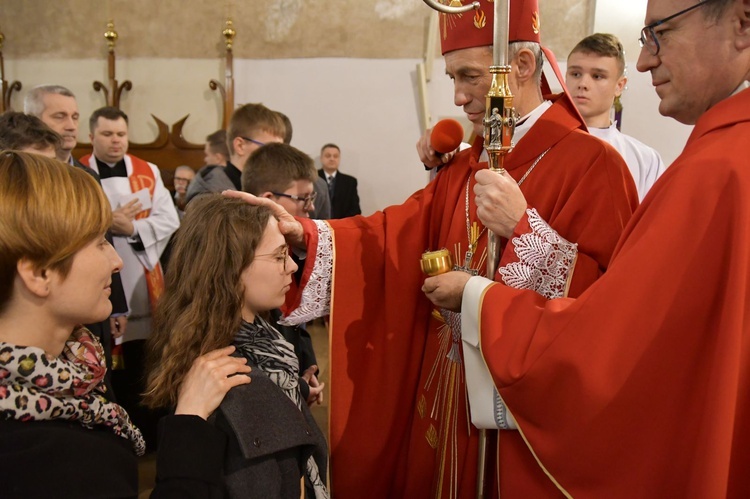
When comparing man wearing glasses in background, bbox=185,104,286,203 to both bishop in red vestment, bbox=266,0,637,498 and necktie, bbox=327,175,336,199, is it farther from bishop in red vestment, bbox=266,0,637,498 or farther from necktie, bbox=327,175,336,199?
necktie, bbox=327,175,336,199

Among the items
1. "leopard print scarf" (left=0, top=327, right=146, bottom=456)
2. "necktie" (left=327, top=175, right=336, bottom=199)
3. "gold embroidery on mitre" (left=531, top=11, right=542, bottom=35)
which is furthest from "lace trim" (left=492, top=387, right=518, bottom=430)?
"necktie" (left=327, top=175, right=336, bottom=199)

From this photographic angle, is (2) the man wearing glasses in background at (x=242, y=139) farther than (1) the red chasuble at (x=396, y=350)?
Yes

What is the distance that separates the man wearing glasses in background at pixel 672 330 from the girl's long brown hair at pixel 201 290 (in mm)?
723

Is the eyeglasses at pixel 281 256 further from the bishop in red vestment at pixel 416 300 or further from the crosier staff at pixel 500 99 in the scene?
the crosier staff at pixel 500 99

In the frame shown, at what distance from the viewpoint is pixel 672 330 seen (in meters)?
1.28

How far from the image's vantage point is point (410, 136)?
899cm

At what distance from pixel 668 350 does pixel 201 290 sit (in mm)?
1095

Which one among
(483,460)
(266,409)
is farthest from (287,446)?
(483,460)

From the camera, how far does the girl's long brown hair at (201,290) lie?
1.64 metres

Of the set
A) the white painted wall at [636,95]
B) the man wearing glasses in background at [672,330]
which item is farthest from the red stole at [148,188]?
the white painted wall at [636,95]

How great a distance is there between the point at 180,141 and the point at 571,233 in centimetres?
786

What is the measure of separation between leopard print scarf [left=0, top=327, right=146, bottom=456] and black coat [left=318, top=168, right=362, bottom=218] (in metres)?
7.21

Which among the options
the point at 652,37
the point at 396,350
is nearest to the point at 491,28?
the point at 652,37

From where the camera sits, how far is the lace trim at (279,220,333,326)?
2148 millimetres
